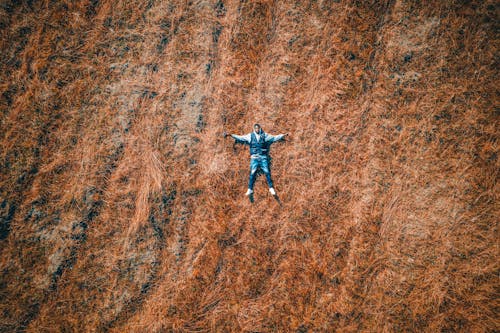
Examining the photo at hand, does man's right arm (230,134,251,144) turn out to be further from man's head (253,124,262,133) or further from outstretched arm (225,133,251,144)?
man's head (253,124,262,133)

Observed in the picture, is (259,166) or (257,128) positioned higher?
(257,128)

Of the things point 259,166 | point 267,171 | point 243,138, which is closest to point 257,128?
point 243,138

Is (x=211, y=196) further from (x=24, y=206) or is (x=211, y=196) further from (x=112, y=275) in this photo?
(x=24, y=206)

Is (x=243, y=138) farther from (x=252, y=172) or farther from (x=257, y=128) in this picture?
(x=252, y=172)

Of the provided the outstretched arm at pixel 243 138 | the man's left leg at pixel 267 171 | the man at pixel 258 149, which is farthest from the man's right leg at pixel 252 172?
the outstretched arm at pixel 243 138

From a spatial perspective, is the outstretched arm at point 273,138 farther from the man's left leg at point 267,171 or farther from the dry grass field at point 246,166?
the man's left leg at point 267,171
